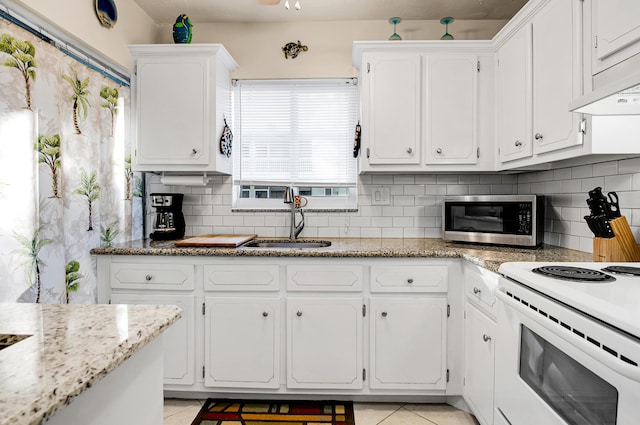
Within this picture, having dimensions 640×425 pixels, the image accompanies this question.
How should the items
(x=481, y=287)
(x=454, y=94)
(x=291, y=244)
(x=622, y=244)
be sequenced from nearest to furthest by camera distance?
(x=622, y=244), (x=481, y=287), (x=454, y=94), (x=291, y=244)

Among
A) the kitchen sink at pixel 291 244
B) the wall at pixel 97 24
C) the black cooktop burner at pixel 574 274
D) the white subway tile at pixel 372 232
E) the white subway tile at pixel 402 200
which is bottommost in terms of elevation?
the kitchen sink at pixel 291 244

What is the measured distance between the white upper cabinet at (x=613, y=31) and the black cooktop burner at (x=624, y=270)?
772 mm

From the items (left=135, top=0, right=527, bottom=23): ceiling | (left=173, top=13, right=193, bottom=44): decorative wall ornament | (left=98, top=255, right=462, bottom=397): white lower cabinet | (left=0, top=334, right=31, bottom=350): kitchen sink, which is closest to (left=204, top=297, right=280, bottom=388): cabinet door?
(left=98, top=255, right=462, bottom=397): white lower cabinet

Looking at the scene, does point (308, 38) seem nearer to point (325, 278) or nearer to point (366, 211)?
point (366, 211)

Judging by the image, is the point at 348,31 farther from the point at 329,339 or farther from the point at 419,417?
the point at 419,417

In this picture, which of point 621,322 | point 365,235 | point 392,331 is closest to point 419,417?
point 392,331

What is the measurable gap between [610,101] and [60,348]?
1760 millimetres

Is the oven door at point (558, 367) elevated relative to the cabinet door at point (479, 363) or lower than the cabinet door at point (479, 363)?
elevated

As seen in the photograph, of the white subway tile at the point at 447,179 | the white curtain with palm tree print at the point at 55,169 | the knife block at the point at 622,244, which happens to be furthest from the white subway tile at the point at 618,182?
the white curtain with palm tree print at the point at 55,169

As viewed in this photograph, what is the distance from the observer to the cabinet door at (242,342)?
2.13 meters

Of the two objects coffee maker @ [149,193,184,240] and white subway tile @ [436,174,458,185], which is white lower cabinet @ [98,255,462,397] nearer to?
coffee maker @ [149,193,184,240]

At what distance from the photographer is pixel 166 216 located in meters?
2.62

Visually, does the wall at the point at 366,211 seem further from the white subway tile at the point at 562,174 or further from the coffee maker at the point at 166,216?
the white subway tile at the point at 562,174

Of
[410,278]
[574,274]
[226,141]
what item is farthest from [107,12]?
[574,274]
